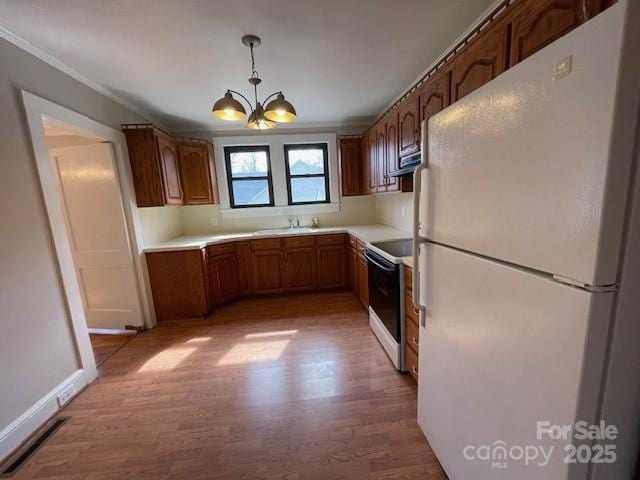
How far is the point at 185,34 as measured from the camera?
1.66 metres

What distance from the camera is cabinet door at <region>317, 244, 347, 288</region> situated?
3.62m

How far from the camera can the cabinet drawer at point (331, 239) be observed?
3.58m

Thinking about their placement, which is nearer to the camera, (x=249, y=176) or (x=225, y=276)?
(x=225, y=276)

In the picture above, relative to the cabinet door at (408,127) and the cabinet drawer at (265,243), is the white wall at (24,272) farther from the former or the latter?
the cabinet door at (408,127)

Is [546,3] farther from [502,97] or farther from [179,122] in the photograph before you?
[179,122]

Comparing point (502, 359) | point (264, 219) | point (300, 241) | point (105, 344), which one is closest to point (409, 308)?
point (502, 359)

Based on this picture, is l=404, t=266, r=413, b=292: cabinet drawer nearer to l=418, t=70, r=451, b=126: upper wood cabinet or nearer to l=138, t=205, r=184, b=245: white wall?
l=418, t=70, r=451, b=126: upper wood cabinet

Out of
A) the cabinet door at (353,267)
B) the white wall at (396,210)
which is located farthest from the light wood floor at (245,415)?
the white wall at (396,210)

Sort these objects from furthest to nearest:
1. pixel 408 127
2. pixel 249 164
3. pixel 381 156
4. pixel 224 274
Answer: pixel 249 164 → pixel 224 274 → pixel 381 156 → pixel 408 127

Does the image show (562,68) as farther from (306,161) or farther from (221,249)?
(306,161)

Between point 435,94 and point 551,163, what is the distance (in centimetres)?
143

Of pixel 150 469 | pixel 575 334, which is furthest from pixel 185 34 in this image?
pixel 150 469

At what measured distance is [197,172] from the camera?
3.47 metres

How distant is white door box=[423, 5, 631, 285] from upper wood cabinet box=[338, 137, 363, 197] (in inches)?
114
